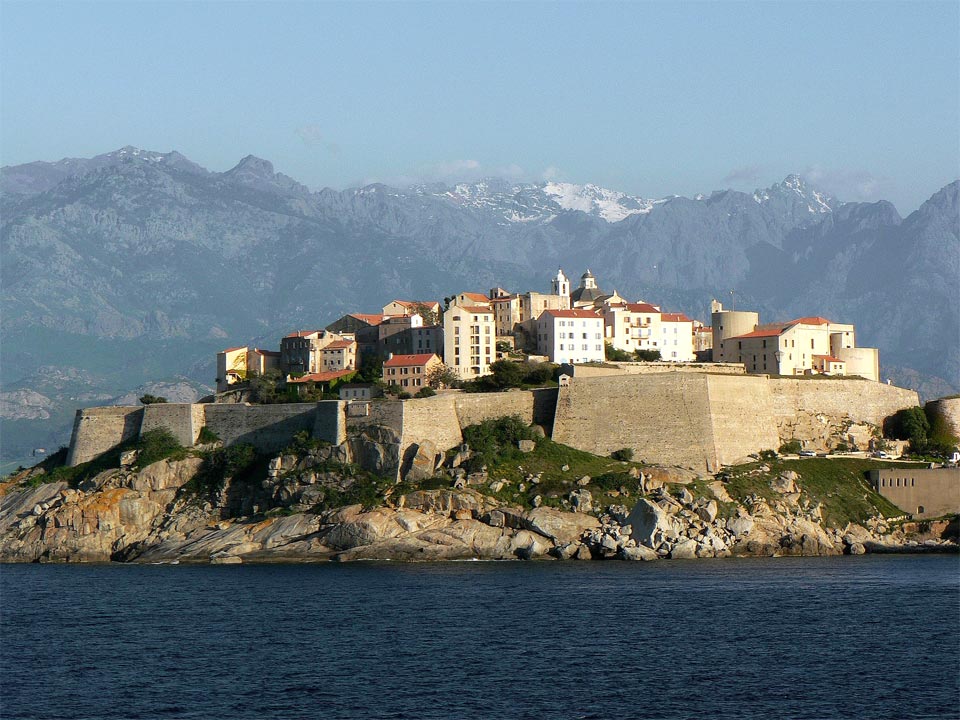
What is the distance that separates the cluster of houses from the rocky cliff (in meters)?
10.8

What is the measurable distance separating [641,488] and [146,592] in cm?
2649

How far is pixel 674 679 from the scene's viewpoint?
49.2 meters

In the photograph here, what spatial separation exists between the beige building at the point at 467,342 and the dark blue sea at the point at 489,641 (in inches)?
907

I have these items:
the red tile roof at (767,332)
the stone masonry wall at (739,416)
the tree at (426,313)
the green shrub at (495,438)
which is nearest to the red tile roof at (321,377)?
the tree at (426,313)

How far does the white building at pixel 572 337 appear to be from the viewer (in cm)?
9844

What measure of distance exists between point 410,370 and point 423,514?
53.4ft

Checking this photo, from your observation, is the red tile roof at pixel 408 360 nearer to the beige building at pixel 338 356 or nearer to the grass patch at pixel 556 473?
the beige building at pixel 338 356

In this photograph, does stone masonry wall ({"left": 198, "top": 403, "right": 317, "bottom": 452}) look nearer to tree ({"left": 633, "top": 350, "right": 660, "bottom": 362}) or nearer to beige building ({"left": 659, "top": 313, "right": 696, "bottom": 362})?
tree ({"left": 633, "top": 350, "right": 660, "bottom": 362})

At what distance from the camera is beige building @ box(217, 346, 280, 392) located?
104 metres

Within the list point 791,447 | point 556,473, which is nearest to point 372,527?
point 556,473

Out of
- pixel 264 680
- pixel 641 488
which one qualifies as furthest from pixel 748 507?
pixel 264 680

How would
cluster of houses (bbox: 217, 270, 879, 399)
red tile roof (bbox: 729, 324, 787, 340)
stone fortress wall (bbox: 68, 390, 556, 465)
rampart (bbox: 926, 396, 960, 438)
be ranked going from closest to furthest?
stone fortress wall (bbox: 68, 390, 556, 465) → rampart (bbox: 926, 396, 960, 438) → cluster of houses (bbox: 217, 270, 879, 399) → red tile roof (bbox: 729, 324, 787, 340)

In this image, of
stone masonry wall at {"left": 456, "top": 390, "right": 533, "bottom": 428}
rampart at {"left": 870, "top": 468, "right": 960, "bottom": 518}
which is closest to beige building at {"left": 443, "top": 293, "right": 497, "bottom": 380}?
stone masonry wall at {"left": 456, "top": 390, "right": 533, "bottom": 428}

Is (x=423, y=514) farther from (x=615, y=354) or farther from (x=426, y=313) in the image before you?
(x=426, y=313)
